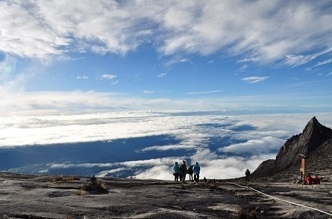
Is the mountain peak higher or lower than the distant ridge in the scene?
higher

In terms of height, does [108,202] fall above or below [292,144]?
below

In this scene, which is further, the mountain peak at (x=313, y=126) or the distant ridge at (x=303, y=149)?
the mountain peak at (x=313, y=126)

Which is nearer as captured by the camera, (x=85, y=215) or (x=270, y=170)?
(x=85, y=215)

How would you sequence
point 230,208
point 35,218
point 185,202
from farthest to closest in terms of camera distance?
point 185,202 → point 230,208 → point 35,218

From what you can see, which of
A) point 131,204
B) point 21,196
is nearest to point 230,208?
point 131,204

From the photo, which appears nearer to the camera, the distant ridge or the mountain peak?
A: the distant ridge

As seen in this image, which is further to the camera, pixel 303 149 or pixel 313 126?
pixel 313 126

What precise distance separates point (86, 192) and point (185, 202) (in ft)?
22.2

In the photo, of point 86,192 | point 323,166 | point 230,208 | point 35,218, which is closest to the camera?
point 35,218

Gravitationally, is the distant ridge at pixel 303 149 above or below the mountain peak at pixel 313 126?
below

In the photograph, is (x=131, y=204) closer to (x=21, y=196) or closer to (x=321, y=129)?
(x=21, y=196)

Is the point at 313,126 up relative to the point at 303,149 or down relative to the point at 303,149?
up

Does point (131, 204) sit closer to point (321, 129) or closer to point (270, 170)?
point (270, 170)

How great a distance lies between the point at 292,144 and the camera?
91.6 metres
